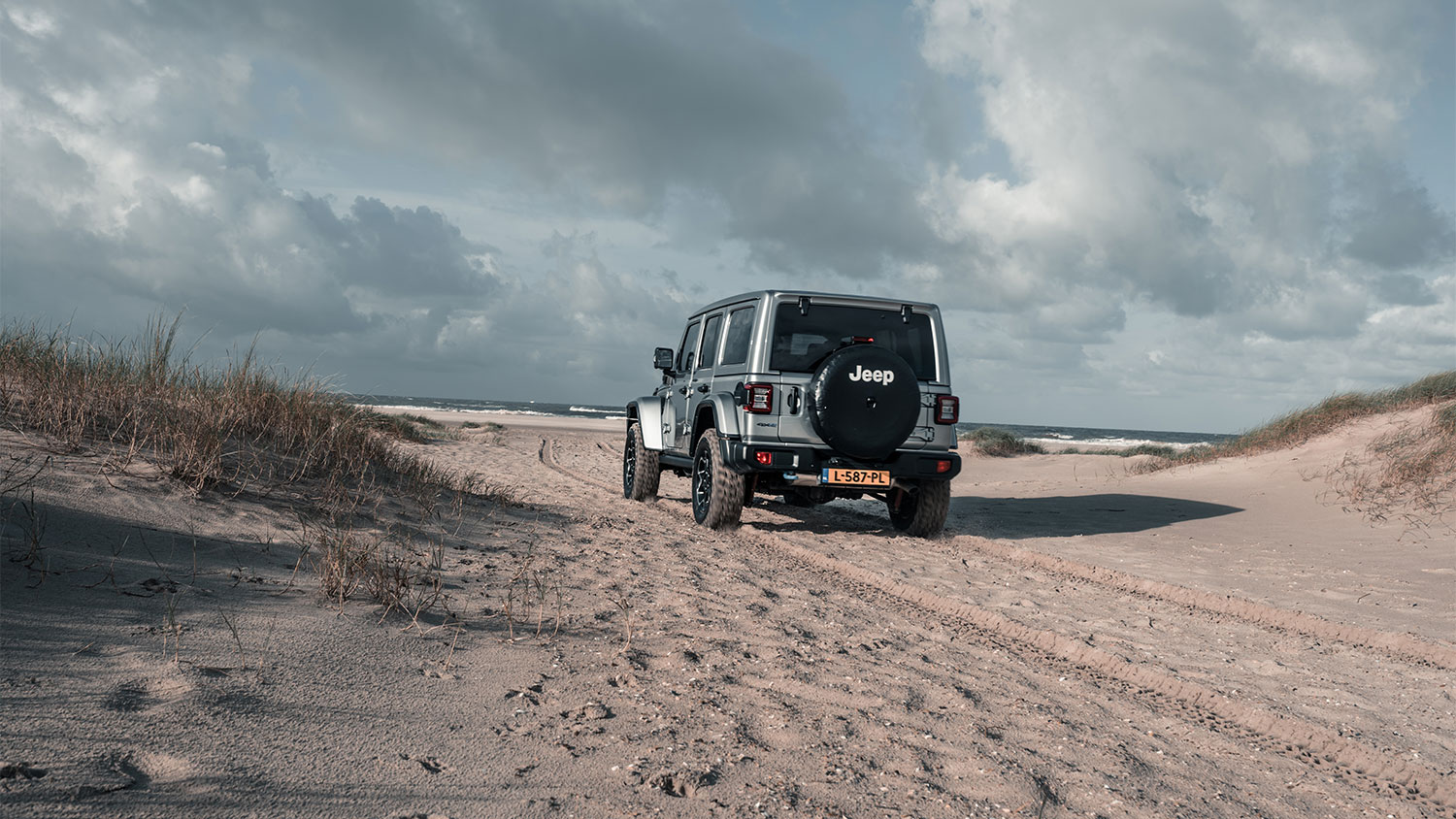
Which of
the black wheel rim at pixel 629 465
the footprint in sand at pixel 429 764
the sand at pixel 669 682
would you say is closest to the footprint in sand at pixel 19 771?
the sand at pixel 669 682

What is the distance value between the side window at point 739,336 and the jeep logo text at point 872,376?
1.14m

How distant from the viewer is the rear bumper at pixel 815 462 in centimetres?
779

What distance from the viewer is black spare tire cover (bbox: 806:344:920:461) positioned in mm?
7602

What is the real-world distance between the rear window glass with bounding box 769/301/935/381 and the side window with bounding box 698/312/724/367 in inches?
50.5

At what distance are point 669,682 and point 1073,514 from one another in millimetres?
8780

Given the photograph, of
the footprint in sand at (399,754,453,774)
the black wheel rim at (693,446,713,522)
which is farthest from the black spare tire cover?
the footprint in sand at (399,754,453,774)

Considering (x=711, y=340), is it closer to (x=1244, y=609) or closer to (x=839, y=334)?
(x=839, y=334)

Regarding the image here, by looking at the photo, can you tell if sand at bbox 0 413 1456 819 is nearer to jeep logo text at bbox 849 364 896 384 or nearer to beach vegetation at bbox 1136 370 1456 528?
jeep logo text at bbox 849 364 896 384

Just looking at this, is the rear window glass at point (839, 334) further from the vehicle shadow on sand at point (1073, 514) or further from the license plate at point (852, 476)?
the vehicle shadow on sand at point (1073, 514)

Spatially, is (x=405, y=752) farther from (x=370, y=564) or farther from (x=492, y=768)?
(x=370, y=564)

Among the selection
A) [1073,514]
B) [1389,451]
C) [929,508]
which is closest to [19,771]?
[929,508]

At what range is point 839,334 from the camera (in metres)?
8.24

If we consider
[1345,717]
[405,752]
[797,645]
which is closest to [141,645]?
[405,752]

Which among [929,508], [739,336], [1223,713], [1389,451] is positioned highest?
[739,336]
